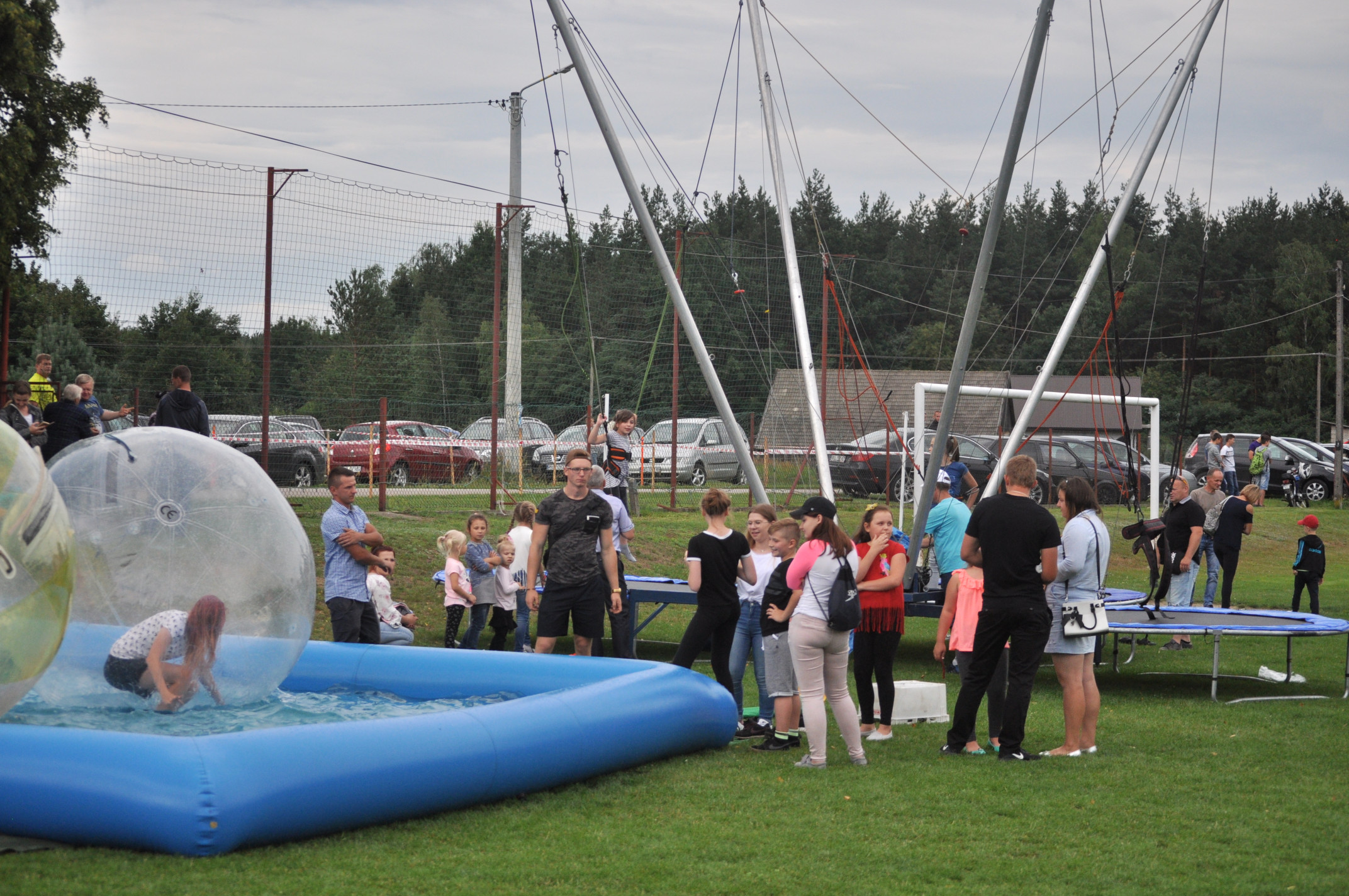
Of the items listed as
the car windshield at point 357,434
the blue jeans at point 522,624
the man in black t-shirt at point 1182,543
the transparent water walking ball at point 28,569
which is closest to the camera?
the transparent water walking ball at point 28,569

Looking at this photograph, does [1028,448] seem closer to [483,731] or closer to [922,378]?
[922,378]

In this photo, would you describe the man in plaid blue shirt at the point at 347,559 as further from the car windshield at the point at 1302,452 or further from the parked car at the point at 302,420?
the car windshield at the point at 1302,452

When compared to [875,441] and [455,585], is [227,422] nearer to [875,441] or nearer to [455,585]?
[455,585]

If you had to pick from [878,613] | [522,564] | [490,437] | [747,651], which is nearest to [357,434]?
[490,437]

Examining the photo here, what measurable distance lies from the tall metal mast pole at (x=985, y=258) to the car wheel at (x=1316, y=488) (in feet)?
81.6

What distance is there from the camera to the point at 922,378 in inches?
1321

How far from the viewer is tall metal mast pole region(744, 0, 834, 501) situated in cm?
1317

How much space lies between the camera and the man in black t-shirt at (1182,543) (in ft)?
42.1

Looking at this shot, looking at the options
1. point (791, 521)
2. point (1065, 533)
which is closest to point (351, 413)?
point (791, 521)

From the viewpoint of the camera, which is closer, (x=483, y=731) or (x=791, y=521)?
(x=483, y=731)

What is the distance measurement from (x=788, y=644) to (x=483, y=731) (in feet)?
6.95

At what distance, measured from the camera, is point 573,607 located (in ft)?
28.7

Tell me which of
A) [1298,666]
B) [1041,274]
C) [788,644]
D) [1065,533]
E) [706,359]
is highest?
[1041,274]

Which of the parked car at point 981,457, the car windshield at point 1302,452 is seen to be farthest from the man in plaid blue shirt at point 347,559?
the car windshield at point 1302,452
